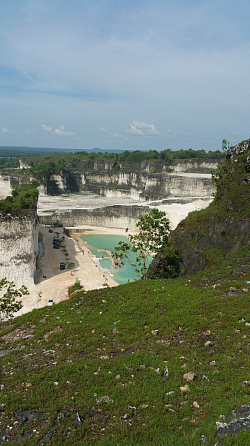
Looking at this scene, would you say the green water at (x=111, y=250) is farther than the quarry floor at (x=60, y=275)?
Yes

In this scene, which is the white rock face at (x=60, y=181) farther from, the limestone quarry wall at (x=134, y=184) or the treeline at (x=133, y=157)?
the treeline at (x=133, y=157)

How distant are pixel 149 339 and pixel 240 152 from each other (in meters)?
15.9

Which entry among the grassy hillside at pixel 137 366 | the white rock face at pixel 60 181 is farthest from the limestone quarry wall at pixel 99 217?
the grassy hillside at pixel 137 366

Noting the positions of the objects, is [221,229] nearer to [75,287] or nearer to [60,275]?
[75,287]

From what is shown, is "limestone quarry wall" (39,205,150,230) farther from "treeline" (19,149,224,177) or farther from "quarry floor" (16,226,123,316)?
"treeline" (19,149,224,177)

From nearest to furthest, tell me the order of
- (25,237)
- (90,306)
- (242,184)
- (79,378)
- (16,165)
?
1. (79,378)
2. (90,306)
3. (242,184)
4. (25,237)
5. (16,165)

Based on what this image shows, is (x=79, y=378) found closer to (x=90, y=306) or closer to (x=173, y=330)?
(x=173, y=330)

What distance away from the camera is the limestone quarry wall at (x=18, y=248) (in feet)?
79.1

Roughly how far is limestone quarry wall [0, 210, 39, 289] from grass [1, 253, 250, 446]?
13.3m

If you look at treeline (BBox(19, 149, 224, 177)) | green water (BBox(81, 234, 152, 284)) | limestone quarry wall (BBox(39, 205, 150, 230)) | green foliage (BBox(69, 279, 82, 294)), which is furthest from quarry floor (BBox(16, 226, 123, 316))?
treeline (BBox(19, 149, 224, 177))

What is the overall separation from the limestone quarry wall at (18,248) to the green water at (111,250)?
9375 millimetres

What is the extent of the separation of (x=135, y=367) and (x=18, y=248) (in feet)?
65.0

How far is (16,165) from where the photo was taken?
149500 mm

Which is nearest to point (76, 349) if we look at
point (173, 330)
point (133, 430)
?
point (173, 330)
